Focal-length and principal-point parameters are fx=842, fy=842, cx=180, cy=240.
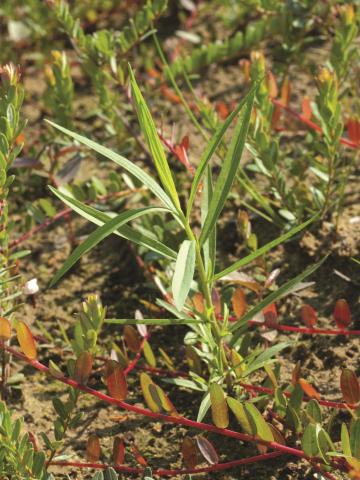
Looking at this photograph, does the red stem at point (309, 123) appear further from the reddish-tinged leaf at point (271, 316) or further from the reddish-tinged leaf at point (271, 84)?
the reddish-tinged leaf at point (271, 316)

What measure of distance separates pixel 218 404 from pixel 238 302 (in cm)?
35

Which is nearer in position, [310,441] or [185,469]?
[310,441]

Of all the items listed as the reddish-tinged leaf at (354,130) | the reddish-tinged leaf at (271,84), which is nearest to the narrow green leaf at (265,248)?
the reddish-tinged leaf at (354,130)

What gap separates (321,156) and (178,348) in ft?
2.53

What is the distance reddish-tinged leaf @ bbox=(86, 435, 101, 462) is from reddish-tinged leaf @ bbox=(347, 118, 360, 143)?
104 cm

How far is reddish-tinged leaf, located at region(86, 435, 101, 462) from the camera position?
5.56 feet

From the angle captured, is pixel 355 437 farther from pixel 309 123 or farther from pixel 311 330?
pixel 309 123

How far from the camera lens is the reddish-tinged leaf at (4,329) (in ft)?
5.61

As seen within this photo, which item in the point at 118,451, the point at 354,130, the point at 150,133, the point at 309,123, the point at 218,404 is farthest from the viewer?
the point at 309,123

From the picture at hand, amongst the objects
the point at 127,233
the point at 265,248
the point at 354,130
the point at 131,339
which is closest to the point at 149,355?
the point at 131,339

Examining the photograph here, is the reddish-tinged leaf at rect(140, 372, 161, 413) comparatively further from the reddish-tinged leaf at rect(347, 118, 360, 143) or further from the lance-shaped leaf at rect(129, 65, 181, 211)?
the reddish-tinged leaf at rect(347, 118, 360, 143)

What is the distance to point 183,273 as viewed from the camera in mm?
1369

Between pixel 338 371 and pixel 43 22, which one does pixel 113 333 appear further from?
pixel 43 22

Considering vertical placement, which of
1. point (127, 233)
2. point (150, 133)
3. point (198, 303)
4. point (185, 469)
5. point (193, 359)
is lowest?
point (185, 469)
